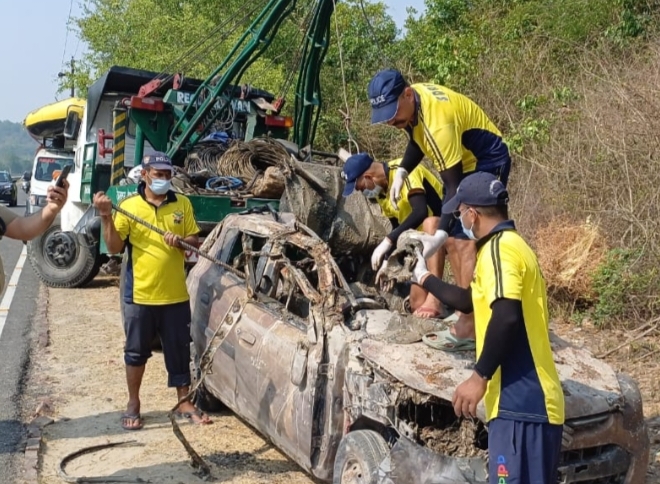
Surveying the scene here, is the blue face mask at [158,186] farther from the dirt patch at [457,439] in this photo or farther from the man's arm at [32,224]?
the dirt patch at [457,439]

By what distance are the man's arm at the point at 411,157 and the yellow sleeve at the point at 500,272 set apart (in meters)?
2.03

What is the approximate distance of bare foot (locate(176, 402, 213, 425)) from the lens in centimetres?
615

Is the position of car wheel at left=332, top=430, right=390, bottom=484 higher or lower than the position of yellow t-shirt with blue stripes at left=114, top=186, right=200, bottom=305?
lower

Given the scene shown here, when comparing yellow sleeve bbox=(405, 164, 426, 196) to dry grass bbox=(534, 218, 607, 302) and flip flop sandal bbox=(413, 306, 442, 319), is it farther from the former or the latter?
dry grass bbox=(534, 218, 607, 302)

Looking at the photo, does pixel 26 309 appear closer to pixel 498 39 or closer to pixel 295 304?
pixel 295 304

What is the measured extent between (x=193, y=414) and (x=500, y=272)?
3682 mm

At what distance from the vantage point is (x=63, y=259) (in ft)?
38.6

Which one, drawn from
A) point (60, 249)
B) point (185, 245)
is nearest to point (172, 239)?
point (185, 245)

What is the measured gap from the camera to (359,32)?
60.4 ft

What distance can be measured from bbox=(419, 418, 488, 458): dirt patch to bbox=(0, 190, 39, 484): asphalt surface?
2819mm

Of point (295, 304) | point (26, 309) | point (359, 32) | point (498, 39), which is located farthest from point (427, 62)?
point (295, 304)

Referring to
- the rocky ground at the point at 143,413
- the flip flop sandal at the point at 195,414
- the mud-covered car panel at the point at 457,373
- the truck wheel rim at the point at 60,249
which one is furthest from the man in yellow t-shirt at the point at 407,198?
the truck wheel rim at the point at 60,249

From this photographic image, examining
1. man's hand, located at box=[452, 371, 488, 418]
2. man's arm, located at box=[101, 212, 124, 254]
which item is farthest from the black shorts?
man's hand, located at box=[452, 371, 488, 418]

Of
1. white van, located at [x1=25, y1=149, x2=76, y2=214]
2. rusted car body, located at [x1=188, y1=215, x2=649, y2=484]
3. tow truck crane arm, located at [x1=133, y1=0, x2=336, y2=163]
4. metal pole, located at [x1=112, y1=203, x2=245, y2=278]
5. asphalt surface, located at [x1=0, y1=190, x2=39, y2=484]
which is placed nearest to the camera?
rusted car body, located at [x1=188, y1=215, x2=649, y2=484]
